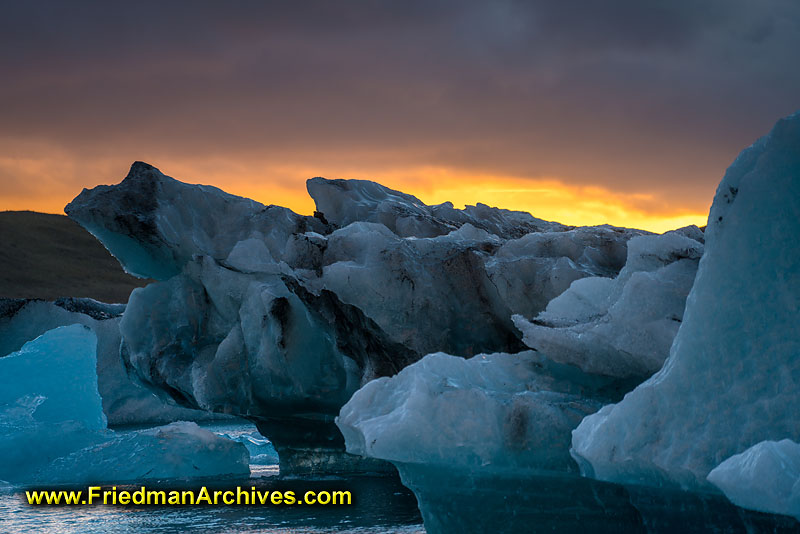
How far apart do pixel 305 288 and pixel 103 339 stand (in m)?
12.5

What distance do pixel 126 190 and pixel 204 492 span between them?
3.57m

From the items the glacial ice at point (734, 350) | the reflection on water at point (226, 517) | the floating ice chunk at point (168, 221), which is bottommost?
the reflection on water at point (226, 517)

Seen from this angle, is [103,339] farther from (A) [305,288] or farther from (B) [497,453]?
(B) [497,453]

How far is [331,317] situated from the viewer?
9.00 meters

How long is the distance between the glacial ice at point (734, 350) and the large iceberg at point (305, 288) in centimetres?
408

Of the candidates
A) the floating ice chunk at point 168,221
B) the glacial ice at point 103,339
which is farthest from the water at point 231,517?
the glacial ice at point 103,339

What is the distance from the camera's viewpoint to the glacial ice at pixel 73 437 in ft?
32.9

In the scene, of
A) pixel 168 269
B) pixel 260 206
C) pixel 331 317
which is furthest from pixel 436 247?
pixel 168 269

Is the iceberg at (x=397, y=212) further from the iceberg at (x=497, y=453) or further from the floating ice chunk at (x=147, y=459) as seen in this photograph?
the iceberg at (x=497, y=453)

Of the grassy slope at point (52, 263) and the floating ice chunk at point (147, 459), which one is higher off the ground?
the grassy slope at point (52, 263)

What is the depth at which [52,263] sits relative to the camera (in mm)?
42438

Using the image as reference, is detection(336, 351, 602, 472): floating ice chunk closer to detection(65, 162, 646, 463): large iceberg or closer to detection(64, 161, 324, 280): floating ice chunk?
detection(65, 162, 646, 463): large iceberg

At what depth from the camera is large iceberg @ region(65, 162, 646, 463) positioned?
872 centimetres

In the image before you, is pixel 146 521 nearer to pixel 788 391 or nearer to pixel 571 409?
pixel 571 409
